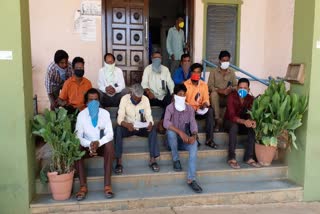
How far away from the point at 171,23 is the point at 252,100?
5.85 m

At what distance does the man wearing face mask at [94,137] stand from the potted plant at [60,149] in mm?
138

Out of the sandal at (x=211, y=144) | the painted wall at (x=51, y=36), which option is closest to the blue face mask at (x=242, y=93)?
the sandal at (x=211, y=144)

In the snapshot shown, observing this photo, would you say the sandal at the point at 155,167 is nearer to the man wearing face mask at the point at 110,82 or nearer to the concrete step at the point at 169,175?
the concrete step at the point at 169,175

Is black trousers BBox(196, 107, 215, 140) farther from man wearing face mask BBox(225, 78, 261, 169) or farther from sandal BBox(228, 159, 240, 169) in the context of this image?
sandal BBox(228, 159, 240, 169)

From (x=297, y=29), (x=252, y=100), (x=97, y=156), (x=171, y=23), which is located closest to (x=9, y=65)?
(x=97, y=156)

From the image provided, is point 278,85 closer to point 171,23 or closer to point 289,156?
point 289,156

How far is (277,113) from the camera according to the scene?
3775 mm

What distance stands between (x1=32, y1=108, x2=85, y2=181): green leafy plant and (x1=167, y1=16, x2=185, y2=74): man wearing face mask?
321 cm

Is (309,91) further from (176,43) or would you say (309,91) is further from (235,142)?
(176,43)

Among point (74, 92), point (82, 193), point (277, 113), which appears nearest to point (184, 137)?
point (277, 113)

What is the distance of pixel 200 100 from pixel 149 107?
81 cm

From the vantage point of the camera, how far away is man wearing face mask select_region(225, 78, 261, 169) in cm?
405

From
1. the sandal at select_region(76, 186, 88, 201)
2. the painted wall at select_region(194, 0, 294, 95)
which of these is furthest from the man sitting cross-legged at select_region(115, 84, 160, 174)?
the painted wall at select_region(194, 0, 294, 95)

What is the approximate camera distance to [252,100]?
4.25 m
